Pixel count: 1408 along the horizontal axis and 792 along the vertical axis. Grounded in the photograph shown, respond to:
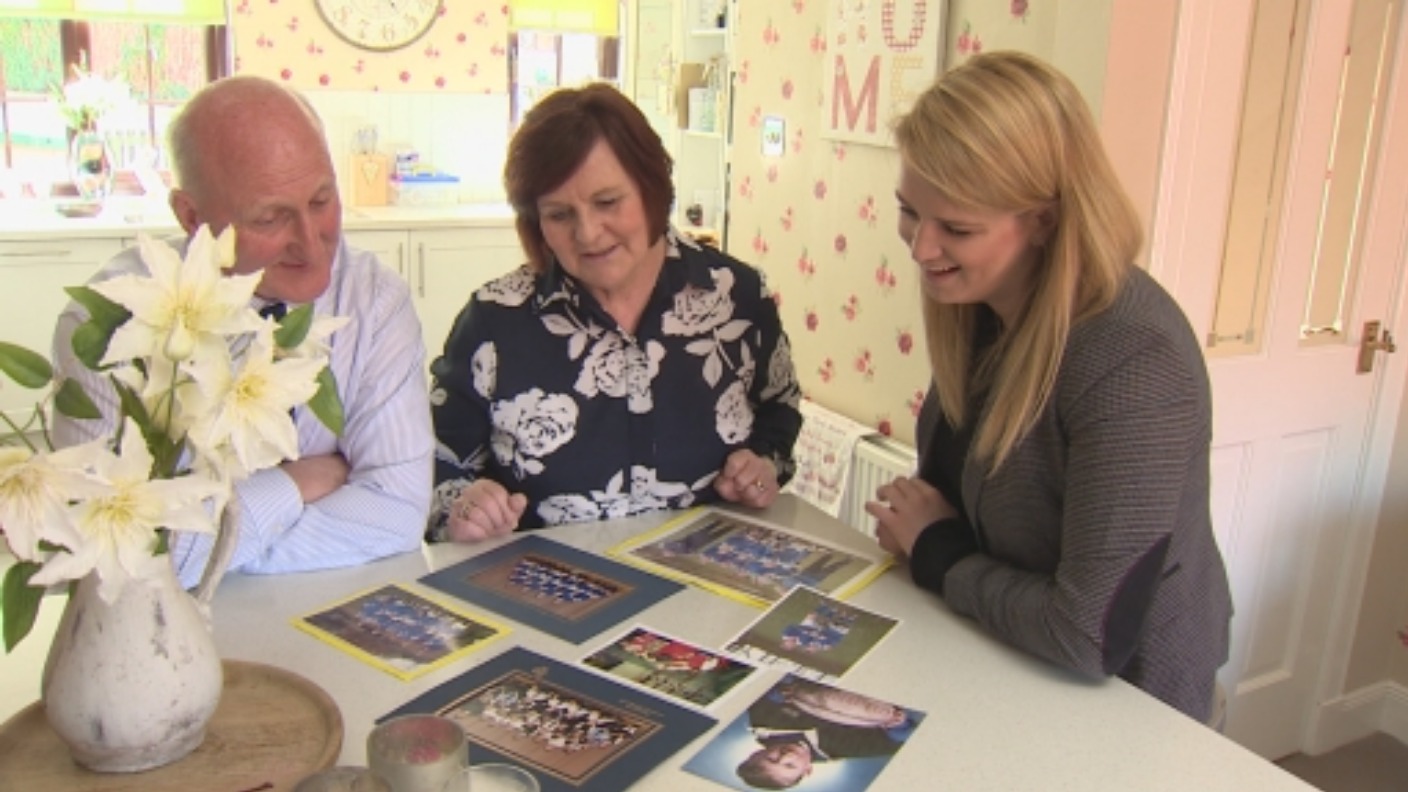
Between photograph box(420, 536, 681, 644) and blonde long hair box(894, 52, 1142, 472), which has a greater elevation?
blonde long hair box(894, 52, 1142, 472)

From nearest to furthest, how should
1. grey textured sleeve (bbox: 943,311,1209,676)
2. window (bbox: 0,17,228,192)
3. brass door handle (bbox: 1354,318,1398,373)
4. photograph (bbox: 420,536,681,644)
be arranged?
1. grey textured sleeve (bbox: 943,311,1209,676)
2. photograph (bbox: 420,536,681,644)
3. brass door handle (bbox: 1354,318,1398,373)
4. window (bbox: 0,17,228,192)

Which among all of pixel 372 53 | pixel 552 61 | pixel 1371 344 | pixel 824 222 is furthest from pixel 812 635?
pixel 552 61

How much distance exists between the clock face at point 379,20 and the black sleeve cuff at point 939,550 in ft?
14.7

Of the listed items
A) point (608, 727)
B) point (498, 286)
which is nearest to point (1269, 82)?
point (498, 286)

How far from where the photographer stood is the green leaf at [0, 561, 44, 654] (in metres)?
0.92

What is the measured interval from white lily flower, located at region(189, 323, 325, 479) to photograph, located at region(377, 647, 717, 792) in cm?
40

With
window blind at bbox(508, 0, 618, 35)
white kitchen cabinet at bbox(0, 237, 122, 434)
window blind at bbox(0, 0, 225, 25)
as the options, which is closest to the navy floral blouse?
white kitchen cabinet at bbox(0, 237, 122, 434)

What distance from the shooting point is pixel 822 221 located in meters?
3.33

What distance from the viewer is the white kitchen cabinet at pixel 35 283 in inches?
169

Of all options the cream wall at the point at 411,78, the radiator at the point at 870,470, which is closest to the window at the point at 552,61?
the cream wall at the point at 411,78

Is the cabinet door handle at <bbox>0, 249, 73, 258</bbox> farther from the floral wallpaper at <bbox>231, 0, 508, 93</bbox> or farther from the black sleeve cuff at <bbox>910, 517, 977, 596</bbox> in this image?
the black sleeve cuff at <bbox>910, 517, 977, 596</bbox>

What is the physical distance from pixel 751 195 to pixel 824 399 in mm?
729

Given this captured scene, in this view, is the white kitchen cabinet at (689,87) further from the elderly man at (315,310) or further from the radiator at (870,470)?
the elderly man at (315,310)

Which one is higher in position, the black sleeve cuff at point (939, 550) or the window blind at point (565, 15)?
the window blind at point (565, 15)
